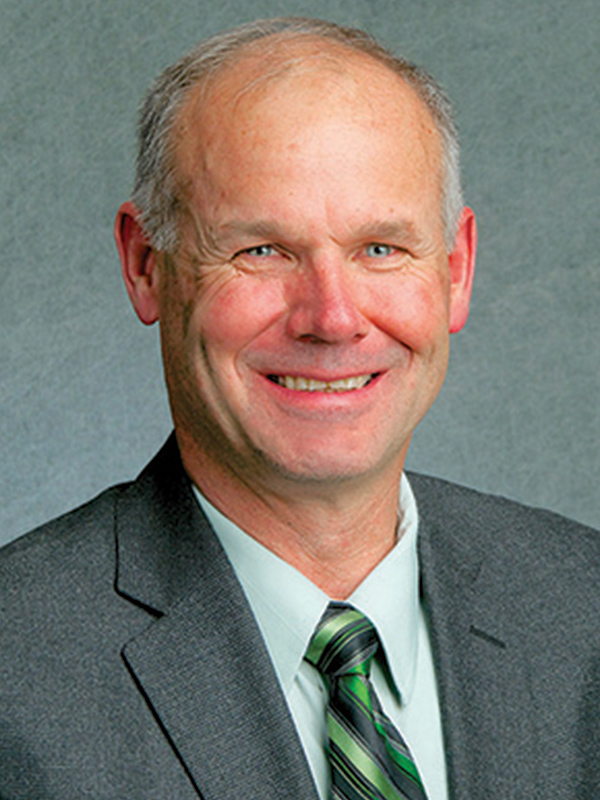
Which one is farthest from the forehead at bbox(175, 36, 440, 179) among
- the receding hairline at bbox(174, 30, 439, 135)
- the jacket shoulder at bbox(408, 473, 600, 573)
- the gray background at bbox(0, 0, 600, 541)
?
the gray background at bbox(0, 0, 600, 541)

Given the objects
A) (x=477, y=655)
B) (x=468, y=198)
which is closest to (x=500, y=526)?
(x=477, y=655)

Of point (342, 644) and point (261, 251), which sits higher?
point (261, 251)

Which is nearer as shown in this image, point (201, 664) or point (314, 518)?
point (201, 664)

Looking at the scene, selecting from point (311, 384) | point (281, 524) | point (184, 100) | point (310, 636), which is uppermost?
point (184, 100)

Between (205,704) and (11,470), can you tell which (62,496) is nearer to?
(11,470)

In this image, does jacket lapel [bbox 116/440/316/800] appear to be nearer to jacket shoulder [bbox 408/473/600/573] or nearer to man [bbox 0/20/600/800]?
man [bbox 0/20/600/800]

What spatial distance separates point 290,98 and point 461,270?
1.41ft

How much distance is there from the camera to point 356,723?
7.18 feet

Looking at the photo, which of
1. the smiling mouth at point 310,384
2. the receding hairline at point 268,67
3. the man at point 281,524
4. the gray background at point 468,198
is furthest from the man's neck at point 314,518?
the gray background at point 468,198

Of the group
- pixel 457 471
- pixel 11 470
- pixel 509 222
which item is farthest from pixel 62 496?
pixel 509 222

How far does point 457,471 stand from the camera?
357 cm

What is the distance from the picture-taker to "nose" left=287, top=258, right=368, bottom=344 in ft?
7.06

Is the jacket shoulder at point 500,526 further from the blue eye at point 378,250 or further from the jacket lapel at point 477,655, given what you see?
the blue eye at point 378,250

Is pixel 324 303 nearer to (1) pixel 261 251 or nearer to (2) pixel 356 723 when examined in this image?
(1) pixel 261 251
